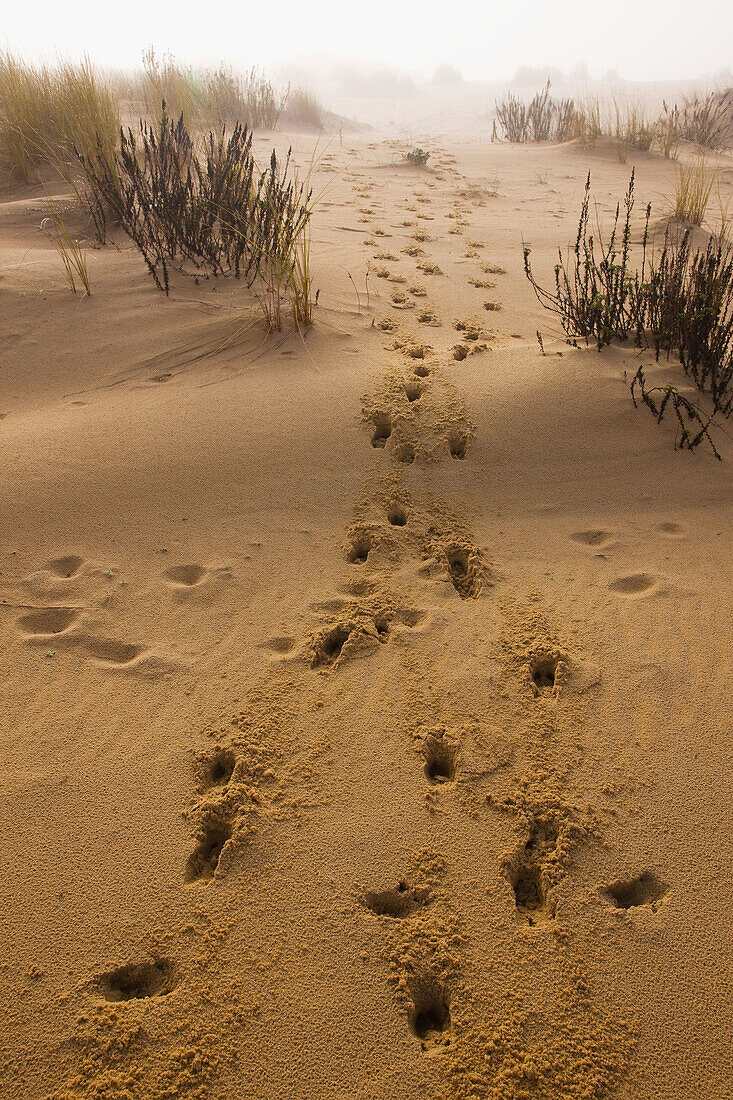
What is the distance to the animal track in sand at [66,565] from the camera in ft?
7.95

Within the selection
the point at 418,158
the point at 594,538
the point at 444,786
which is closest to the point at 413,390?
the point at 594,538

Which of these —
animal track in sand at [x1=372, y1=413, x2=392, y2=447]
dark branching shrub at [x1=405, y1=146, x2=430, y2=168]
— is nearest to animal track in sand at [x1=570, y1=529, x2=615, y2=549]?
animal track in sand at [x1=372, y1=413, x2=392, y2=447]

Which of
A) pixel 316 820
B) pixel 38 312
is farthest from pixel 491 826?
pixel 38 312

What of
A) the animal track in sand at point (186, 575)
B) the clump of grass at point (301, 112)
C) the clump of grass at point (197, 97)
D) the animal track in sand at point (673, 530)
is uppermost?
the clump of grass at point (301, 112)

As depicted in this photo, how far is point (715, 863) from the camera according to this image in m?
1.57

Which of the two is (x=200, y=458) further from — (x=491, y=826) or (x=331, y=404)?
(x=491, y=826)

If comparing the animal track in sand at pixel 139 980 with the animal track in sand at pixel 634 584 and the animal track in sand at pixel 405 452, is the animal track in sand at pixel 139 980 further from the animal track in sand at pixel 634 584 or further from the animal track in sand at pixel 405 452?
the animal track in sand at pixel 405 452

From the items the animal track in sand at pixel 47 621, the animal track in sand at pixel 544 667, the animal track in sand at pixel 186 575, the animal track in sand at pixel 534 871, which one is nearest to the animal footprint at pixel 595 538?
the animal track in sand at pixel 544 667

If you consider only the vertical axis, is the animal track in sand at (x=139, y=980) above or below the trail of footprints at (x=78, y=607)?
below

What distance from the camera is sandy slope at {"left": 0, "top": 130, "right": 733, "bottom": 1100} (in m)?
1.31

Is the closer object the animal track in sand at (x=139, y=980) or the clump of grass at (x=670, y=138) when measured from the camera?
the animal track in sand at (x=139, y=980)

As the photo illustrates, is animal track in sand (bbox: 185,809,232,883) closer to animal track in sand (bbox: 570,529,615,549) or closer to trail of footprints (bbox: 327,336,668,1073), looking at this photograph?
trail of footprints (bbox: 327,336,668,1073)

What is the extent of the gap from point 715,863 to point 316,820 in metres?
1.04

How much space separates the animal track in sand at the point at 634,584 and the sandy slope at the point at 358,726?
0.01 m
